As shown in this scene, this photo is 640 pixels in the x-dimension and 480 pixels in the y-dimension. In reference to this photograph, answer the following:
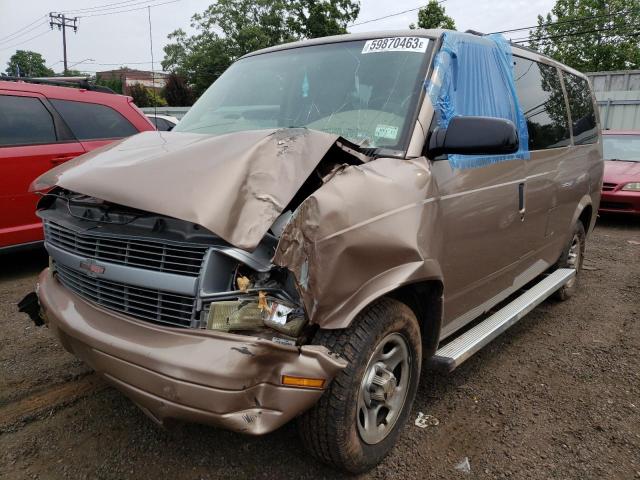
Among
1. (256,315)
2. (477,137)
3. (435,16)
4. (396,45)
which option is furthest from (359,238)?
(435,16)

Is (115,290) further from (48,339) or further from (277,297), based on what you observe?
(48,339)

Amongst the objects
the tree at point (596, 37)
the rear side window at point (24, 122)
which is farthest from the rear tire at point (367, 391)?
the tree at point (596, 37)

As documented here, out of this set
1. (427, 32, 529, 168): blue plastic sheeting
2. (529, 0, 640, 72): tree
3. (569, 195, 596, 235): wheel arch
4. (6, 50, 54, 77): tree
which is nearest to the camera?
(427, 32, 529, 168): blue plastic sheeting

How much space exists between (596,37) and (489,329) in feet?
148

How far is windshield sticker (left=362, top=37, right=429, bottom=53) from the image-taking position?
2771 millimetres

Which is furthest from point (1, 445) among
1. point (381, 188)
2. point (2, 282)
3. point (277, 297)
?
point (2, 282)

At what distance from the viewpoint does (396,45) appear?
284 cm

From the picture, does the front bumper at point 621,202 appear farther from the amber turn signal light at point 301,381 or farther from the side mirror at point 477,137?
the amber turn signal light at point 301,381

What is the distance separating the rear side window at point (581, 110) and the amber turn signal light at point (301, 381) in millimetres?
3522

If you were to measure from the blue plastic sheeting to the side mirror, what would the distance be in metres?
0.18

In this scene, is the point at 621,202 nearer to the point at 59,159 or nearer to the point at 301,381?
the point at 59,159

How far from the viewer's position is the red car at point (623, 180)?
873 centimetres

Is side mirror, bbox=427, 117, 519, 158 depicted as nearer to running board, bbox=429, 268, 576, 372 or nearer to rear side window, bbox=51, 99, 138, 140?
running board, bbox=429, 268, 576, 372

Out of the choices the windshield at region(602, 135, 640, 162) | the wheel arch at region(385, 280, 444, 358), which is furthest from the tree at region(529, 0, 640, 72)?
the wheel arch at region(385, 280, 444, 358)
